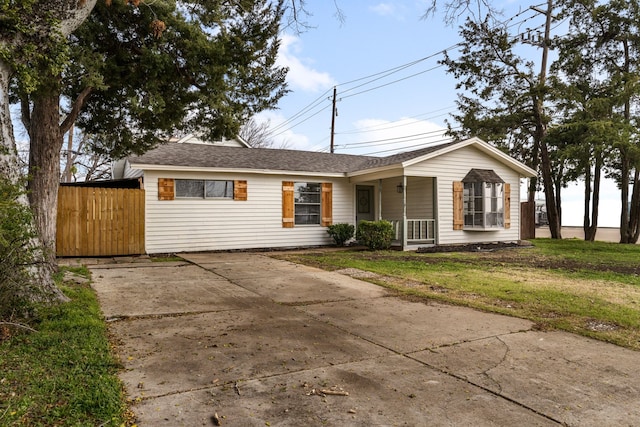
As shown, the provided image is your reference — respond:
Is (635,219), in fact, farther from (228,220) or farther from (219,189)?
(219,189)

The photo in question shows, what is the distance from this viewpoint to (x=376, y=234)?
13227 mm

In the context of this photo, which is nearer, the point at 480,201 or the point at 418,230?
the point at 418,230

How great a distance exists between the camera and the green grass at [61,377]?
235cm

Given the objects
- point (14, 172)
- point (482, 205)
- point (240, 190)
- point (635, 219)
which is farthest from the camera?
point (635, 219)

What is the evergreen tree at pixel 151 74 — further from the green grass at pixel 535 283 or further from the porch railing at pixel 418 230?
the porch railing at pixel 418 230

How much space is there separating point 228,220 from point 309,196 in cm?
303

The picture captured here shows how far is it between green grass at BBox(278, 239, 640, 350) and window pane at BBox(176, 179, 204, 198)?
3785 mm

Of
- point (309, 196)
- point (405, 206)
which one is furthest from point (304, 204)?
point (405, 206)

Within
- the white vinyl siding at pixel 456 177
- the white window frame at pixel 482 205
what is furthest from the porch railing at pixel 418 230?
the white window frame at pixel 482 205

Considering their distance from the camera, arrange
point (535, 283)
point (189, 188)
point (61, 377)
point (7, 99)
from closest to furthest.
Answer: point (61, 377), point (7, 99), point (535, 283), point (189, 188)

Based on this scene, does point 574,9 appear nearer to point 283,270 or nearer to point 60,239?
point 283,270

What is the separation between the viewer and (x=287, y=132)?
38.4 meters

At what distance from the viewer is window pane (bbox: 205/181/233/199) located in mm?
12621

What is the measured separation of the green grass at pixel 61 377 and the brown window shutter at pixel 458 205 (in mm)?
12356
